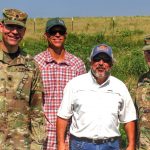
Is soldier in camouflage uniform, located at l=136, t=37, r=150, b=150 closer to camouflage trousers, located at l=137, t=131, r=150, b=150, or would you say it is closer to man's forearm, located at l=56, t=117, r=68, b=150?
camouflage trousers, located at l=137, t=131, r=150, b=150

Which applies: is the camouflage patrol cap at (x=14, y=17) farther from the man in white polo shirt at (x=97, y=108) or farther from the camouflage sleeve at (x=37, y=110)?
the man in white polo shirt at (x=97, y=108)

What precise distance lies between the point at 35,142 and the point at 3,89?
21.4 inches

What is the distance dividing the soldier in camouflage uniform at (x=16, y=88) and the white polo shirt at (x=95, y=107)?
36 centimetres

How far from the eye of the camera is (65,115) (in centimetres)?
460

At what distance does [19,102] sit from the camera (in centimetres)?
422

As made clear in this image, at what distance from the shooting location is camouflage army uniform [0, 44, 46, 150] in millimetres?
4199

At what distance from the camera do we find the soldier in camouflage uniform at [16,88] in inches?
165

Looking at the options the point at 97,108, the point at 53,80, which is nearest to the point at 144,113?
the point at 97,108

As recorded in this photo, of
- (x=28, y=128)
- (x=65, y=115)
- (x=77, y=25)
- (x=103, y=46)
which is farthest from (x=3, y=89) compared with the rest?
(x=77, y=25)

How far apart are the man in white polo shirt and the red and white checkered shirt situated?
0.82 ft

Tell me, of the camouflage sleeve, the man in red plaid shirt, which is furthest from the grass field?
the camouflage sleeve

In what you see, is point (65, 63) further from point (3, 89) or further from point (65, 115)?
point (3, 89)

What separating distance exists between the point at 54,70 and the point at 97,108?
0.75m

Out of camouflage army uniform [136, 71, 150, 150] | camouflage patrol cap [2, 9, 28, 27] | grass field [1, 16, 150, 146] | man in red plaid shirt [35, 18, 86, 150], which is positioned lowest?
camouflage army uniform [136, 71, 150, 150]
